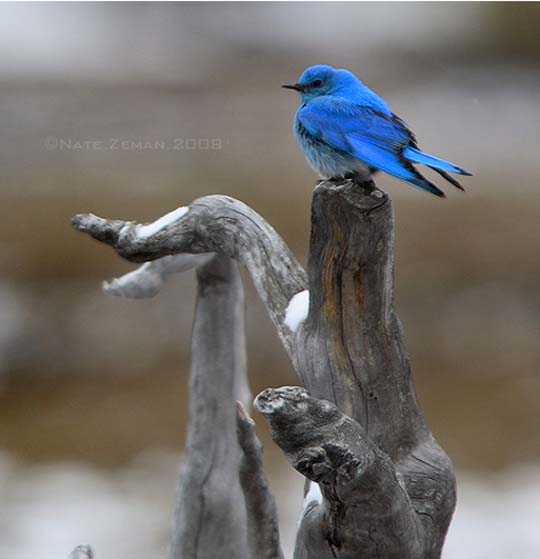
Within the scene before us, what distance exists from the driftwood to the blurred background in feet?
8.41

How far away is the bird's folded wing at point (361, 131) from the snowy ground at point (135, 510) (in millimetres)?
2820

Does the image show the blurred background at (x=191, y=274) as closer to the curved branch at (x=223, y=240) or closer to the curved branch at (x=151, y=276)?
the curved branch at (x=151, y=276)

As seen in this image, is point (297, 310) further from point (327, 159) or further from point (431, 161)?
point (431, 161)

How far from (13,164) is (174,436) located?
4697mm

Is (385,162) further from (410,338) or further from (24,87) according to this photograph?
(24,87)

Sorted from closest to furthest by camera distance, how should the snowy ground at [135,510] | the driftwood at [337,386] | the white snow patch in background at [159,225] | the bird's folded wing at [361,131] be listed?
the driftwood at [337,386] < the bird's folded wing at [361,131] < the white snow patch in background at [159,225] < the snowy ground at [135,510]

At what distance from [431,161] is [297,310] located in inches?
19.7

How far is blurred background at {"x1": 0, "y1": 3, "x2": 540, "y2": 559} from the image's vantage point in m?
6.27

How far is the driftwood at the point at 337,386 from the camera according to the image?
2.25 metres

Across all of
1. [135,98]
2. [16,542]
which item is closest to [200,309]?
[16,542]

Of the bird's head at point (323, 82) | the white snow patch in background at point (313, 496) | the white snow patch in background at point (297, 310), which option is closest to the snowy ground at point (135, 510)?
the white snow patch in background at point (313, 496)

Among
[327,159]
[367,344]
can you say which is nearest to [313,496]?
[367,344]

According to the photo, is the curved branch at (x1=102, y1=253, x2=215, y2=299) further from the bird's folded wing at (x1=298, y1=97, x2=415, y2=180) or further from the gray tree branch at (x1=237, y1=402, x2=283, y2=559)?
the bird's folded wing at (x1=298, y1=97, x2=415, y2=180)

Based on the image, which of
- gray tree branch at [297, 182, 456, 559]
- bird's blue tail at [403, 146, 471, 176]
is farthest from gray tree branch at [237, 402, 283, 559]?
Answer: bird's blue tail at [403, 146, 471, 176]
